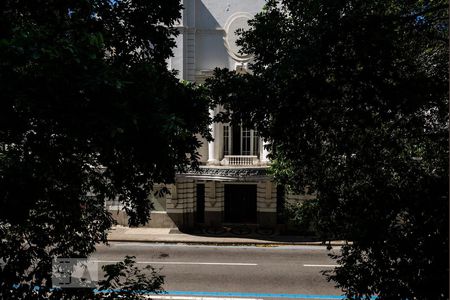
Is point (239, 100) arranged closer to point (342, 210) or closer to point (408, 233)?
point (342, 210)

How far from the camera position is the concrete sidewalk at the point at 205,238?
794 inches

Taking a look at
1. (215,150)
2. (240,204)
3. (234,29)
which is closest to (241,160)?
(215,150)

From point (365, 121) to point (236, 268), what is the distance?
10964 mm

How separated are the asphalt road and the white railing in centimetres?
505

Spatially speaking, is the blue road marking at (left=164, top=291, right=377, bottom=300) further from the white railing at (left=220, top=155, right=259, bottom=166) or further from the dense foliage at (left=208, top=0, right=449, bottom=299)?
the white railing at (left=220, top=155, right=259, bottom=166)

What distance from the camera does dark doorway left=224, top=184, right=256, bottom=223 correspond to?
929 inches

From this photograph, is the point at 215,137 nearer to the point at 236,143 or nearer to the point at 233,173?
the point at 236,143

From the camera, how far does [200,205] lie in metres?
23.5

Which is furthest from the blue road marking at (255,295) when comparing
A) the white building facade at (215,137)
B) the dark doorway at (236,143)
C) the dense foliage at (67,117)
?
the dark doorway at (236,143)

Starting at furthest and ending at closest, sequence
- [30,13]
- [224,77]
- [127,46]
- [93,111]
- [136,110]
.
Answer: [224,77] → [127,46] → [30,13] → [136,110] → [93,111]

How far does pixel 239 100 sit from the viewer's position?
736 centimetres

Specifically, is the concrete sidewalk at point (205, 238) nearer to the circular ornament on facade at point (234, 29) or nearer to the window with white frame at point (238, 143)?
the window with white frame at point (238, 143)


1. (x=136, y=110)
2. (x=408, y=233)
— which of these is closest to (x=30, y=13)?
(x=136, y=110)

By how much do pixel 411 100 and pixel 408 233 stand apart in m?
2.38
